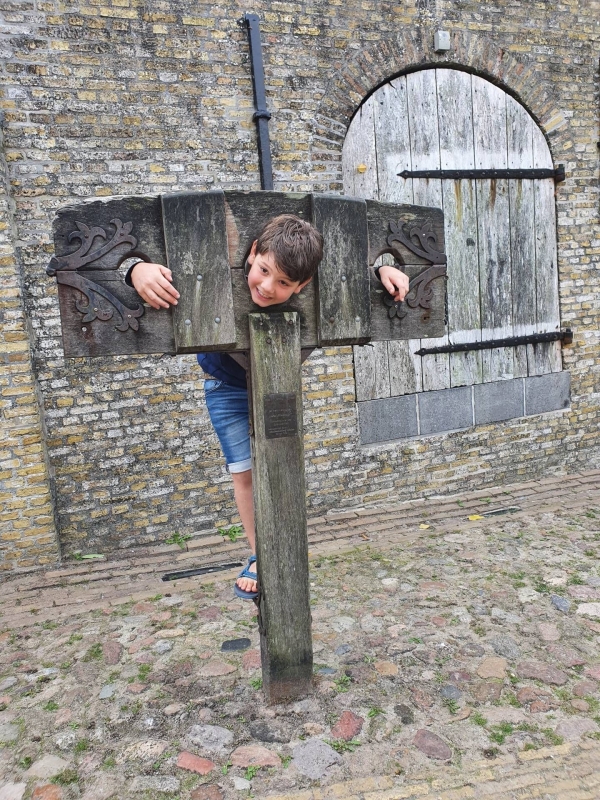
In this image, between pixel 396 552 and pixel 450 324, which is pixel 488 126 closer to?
pixel 450 324

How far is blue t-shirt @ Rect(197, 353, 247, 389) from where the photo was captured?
282 cm

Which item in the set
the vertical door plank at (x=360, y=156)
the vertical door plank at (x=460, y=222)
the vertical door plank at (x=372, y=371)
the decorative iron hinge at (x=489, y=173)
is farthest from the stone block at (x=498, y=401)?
the vertical door plank at (x=360, y=156)

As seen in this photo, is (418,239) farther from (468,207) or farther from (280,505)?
(468,207)

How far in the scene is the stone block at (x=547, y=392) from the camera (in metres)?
5.68

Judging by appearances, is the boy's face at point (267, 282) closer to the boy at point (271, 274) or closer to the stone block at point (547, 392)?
the boy at point (271, 274)

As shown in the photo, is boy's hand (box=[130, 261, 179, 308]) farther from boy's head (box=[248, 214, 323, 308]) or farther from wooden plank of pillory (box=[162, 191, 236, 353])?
boy's head (box=[248, 214, 323, 308])

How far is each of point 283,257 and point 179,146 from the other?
2.59m

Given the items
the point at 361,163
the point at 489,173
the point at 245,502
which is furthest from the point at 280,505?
the point at 489,173

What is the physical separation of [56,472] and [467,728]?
9.96ft

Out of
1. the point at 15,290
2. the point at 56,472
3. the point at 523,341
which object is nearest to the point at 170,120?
the point at 15,290

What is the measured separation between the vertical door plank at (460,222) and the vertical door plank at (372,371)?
64cm

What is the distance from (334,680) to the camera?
9.20 feet

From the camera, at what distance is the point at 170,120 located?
4.30 m

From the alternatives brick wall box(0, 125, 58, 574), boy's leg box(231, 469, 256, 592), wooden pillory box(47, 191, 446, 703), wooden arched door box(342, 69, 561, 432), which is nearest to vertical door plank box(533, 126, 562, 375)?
wooden arched door box(342, 69, 561, 432)
